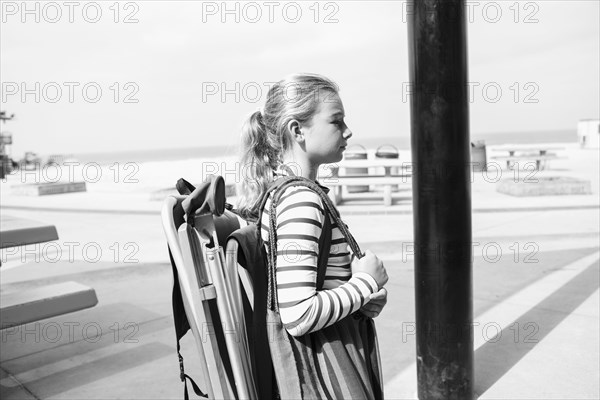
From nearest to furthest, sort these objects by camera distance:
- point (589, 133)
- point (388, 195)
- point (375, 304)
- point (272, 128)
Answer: point (375, 304), point (272, 128), point (388, 195), point (589, 133)

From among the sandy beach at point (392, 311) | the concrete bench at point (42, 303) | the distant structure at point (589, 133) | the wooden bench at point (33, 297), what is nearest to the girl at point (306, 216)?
the sandy beach at point (392, 311)

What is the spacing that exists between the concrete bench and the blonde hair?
2314 mm

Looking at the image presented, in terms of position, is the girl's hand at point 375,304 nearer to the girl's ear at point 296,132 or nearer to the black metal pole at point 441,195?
the girl's ear at point 296,132

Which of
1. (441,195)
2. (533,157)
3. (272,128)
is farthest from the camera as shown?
(533,157)

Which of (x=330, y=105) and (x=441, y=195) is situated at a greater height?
(x=330, y=105)

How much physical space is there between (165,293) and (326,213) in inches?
157

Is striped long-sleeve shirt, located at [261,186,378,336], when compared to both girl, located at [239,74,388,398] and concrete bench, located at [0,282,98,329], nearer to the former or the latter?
girl, located at [239,74,388,398]

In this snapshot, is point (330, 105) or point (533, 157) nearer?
point (330, 105)

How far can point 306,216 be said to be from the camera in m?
1.47

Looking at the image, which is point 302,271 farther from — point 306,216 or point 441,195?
point 441,195

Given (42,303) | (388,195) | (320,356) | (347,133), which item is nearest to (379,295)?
(320,356)

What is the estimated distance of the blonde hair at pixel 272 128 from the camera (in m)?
1.64

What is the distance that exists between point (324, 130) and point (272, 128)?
0.51 ft

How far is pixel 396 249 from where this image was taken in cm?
691
